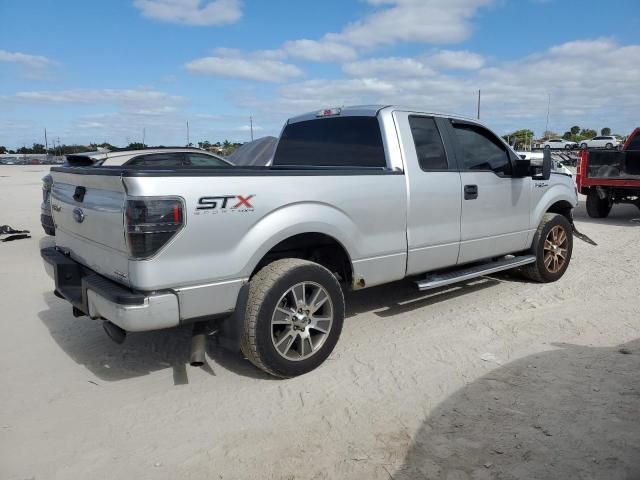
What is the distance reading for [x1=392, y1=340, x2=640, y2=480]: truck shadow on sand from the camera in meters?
2.63

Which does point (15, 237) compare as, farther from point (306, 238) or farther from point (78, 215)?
point (306, 238)

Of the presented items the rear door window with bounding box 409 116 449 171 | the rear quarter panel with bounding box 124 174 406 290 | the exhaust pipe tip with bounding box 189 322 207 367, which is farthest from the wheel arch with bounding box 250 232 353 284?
the rear door window with bounding box 409 116 449 171

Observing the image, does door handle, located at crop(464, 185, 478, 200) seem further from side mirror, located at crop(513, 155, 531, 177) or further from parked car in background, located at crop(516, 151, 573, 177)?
parked car in background, located at crop(516, 151, 573, 177)

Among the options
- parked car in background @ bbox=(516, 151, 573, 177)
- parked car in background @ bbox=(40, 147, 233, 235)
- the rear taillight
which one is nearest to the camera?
the rear taillight

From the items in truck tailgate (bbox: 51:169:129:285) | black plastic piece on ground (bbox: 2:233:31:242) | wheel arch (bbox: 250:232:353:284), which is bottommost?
black plastic piece on ground (bbox: 2:233:31:242)

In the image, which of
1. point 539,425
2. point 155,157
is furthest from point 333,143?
point 155,157

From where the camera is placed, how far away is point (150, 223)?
2.91 m

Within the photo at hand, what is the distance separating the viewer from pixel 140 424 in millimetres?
3135

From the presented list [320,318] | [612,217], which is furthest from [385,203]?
[612,217]

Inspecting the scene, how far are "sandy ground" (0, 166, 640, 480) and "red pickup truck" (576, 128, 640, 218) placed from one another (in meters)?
6.51

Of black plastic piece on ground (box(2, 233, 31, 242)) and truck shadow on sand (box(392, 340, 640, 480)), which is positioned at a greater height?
black plastic piece on ground (box(2, 233, 31, 242))

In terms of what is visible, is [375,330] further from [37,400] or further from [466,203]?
[37,400]

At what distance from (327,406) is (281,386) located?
1.38 ft

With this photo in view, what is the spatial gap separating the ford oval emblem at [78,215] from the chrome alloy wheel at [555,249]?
190 inches
